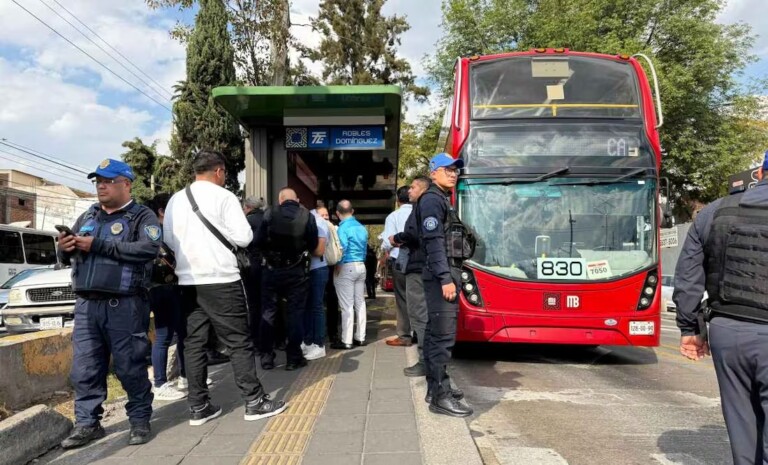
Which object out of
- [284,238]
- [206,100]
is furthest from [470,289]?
[206,100]

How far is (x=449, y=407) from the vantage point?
399 centimetres

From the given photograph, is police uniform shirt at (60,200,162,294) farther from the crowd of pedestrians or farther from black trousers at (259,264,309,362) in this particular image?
black trousers at (259,264,309,362)

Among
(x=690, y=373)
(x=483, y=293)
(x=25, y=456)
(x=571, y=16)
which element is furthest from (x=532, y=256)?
(x=571, y=16)

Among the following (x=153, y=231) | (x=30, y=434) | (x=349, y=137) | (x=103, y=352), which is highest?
(x=349, y=137)

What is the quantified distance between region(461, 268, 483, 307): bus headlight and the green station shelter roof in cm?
300

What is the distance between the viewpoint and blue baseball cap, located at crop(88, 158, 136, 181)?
3.63 metres

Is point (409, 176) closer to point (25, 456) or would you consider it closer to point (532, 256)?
point (532, 256)

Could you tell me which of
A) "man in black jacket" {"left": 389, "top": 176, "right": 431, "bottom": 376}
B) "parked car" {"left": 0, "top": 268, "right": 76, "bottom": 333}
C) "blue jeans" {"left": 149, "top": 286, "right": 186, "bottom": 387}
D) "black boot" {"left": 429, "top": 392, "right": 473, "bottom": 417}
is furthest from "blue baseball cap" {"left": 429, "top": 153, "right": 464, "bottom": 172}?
"parked car" {"left": 0, "top": 268, "right": 76, "bottom": 333}

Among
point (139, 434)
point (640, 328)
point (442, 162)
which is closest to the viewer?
point (139, 434)

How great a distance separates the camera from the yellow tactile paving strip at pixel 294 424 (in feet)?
10.9

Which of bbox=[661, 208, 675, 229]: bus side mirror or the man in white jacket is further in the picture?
Result: bbox=[661, 208, 675, 229]: bus side mirror

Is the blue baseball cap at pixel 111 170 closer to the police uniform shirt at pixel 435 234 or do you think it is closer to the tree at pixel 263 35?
the police uniform shirt at pixel 435 234

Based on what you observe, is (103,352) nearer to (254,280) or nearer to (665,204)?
(254,280)

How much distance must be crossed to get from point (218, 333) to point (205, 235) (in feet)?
2.34
